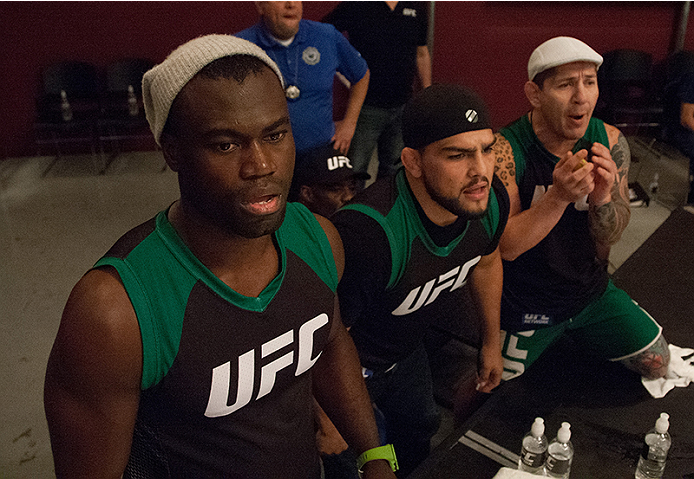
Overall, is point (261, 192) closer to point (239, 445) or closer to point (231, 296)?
point (231, 296)

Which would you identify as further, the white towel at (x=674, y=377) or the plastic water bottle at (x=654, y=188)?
the plastic water bottle at (x=654, y=188)

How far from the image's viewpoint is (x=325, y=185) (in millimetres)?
2631

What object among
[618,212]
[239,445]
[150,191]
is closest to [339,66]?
[618,212]

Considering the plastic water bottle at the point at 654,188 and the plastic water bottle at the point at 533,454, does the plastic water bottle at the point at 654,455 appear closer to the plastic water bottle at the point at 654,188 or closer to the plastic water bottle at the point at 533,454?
the plastic water bottle at the point at 533,454

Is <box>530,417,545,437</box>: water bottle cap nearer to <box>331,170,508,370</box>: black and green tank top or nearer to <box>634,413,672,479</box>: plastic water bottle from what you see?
<box>634,413,672,479</box>: plastic water bottle

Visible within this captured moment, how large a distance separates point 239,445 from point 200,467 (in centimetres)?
9

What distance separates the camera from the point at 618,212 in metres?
2.19

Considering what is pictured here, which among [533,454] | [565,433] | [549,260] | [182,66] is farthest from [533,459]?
[182,66]

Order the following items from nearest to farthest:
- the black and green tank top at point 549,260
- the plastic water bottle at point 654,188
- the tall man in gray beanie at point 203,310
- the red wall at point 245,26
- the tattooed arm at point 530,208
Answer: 1. the tall man in gray beanie at point 203,310
2. the tattooed arm at point 530,208
3. the black and green tank top at point 549,260
4. the plastic water bottle at point 654,188
5. the red wall at point 245,26

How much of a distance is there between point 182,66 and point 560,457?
1320 mm

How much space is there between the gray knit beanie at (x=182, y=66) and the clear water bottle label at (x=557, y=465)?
1.22m

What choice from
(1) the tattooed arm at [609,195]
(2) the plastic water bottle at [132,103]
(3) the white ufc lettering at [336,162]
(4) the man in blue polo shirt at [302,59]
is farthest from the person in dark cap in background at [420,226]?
(2) the plastic water bottle at [132,103]

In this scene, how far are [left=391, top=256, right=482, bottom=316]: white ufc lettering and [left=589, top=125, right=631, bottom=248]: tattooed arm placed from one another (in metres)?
0.48

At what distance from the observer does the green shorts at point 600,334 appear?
2.07 m
